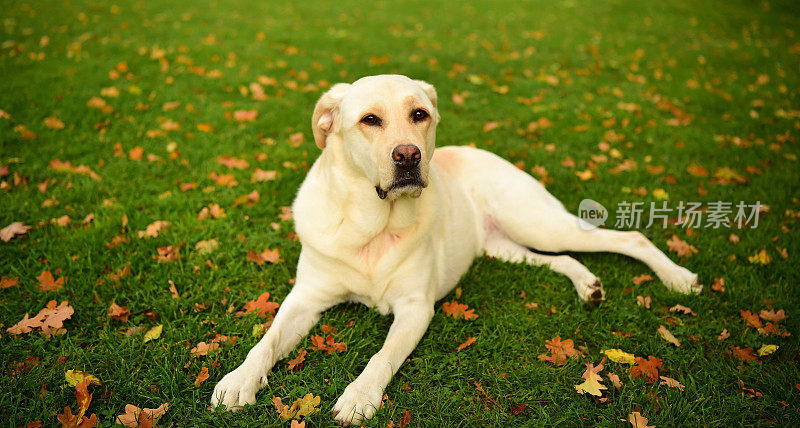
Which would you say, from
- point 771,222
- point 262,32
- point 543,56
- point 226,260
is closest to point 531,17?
point 543,56

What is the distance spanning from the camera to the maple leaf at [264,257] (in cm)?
340

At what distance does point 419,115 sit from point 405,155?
33 cm

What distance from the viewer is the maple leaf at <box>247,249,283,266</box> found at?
3398 mm

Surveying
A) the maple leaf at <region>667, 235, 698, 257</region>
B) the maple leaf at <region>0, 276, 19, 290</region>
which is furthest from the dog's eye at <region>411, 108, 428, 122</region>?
the maple leaf at <region>0, 276, 19, 290</region>

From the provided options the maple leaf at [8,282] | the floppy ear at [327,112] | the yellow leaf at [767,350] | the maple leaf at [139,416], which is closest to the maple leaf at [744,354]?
the yellow leaf at [767,350]

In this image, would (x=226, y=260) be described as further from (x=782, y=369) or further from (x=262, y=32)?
(x=262, y=32)

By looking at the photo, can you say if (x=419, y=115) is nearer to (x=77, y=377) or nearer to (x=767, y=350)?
(x=77, y=377)

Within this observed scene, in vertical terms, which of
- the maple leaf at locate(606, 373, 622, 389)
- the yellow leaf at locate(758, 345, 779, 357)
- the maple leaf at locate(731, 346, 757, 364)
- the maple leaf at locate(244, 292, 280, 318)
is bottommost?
the maple leaf at locate(731, 346, 757, 364)

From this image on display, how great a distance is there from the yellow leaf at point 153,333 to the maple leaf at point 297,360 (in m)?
0.78

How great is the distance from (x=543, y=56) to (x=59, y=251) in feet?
28.1

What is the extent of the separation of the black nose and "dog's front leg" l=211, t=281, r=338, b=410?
99 cm

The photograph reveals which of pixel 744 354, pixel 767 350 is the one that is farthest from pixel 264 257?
pixel 767 350

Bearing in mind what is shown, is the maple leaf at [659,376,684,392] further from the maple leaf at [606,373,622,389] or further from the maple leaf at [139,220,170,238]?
the maple leaf at [139,220,170,238]

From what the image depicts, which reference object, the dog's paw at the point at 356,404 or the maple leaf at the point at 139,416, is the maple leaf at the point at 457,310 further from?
the maple leaf at the point at 139,416
